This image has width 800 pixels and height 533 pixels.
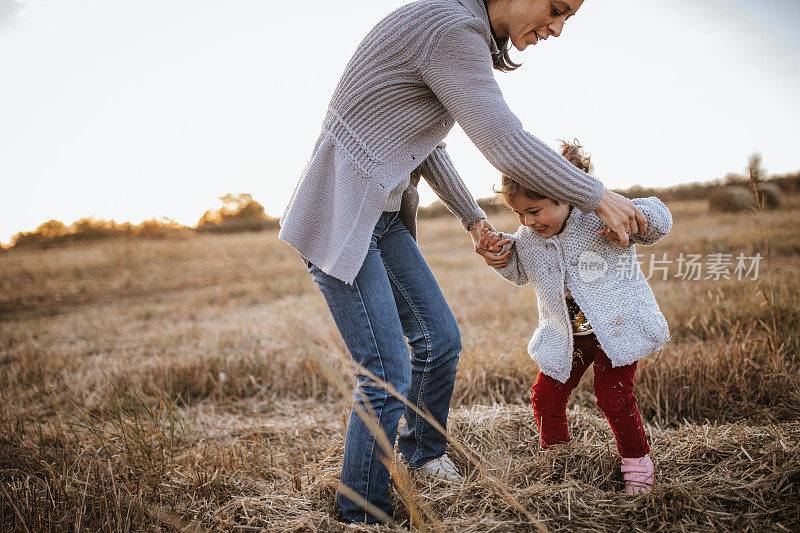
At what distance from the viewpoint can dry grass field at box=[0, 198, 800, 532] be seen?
1.75 meters

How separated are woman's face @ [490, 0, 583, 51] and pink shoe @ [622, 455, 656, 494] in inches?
67.3

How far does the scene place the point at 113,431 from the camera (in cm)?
276

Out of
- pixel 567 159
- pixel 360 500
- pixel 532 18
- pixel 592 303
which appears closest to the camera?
pixel 532 18

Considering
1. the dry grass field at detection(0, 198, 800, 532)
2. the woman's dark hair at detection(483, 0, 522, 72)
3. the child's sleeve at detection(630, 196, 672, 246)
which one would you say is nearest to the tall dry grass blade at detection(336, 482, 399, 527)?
the dry grass field at detection(0, 198, 800, 532)

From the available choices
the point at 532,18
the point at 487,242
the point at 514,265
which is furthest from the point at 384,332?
the point at 532,18

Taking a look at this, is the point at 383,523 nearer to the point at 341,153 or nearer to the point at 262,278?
the point at 341,153

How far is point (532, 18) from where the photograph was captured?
1513mm

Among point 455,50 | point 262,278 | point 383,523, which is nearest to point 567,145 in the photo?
point 455,50

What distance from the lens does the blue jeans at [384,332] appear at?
5.24ft

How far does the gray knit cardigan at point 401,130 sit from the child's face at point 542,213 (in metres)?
0.37

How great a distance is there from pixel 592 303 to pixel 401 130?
1.04 metres

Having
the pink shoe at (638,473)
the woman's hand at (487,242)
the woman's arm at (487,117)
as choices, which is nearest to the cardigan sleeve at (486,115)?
the woman's arm at (487,117)

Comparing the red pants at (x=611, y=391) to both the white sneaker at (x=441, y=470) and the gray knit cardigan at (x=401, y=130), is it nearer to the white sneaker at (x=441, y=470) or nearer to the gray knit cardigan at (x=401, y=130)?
the white sneaker at (x=441, y=470)

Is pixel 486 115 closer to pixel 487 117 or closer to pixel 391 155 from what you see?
pixel 487 117
